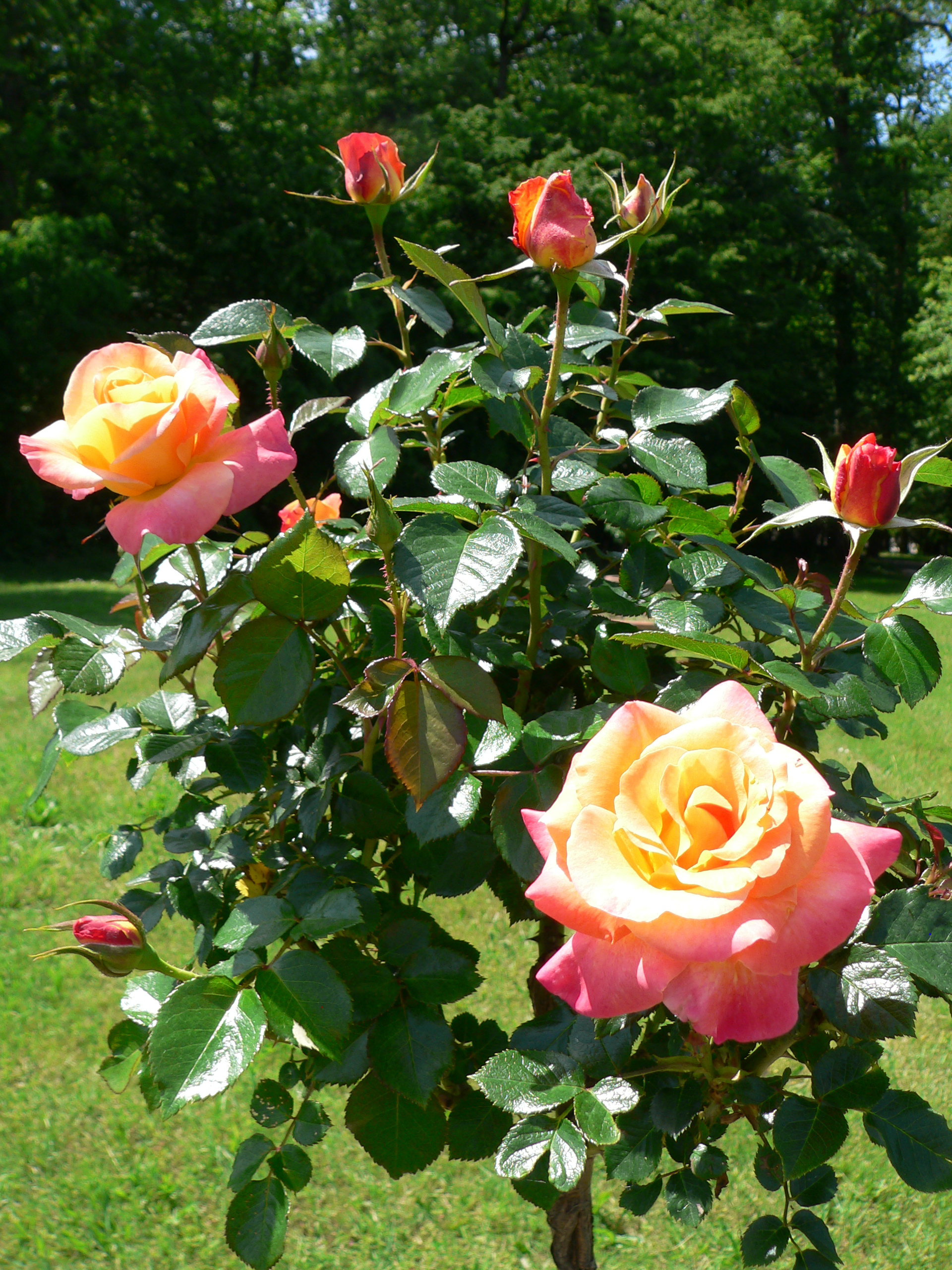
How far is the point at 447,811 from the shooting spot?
27.5 inches

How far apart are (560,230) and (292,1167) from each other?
83cm

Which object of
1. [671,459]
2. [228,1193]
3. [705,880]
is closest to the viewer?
[705,880]

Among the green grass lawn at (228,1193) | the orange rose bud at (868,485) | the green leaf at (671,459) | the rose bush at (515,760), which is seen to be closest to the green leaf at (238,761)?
the rose bush at (515,760)

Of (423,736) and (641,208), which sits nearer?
(423,736)

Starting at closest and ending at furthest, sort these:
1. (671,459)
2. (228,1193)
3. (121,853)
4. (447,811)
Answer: (447,811)
(671,459)
(121,853)
(228,1193)

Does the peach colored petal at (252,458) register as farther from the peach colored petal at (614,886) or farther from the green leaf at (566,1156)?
the green leaf at (566,1156)

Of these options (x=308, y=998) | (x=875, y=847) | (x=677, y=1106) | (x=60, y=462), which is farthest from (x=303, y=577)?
(x=677, y=1106)

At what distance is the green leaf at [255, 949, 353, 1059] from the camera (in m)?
0.63

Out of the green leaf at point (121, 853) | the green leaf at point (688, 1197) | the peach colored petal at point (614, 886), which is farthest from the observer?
the green leaf at point (121, 853)

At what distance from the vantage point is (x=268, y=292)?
44.5ft

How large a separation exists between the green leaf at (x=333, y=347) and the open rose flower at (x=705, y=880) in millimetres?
453

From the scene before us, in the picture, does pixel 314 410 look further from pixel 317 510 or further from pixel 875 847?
pixel 875 847

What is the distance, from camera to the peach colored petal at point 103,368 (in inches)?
26.1

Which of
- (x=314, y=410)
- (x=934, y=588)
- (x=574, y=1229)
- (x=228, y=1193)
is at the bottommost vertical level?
(x=228, y=1193)
